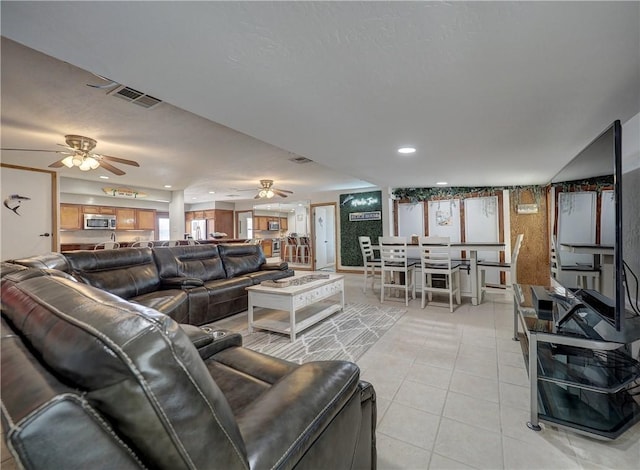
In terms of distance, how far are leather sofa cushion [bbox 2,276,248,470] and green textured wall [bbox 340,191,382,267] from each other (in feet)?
22.4

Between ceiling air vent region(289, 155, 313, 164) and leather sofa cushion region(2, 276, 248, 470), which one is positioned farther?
ceiling air vent region(289, 155, 313, 164)

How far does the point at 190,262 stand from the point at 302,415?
3610 mm

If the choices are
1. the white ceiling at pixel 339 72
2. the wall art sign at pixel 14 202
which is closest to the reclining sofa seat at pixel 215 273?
the white ceiling at pixel 339 72

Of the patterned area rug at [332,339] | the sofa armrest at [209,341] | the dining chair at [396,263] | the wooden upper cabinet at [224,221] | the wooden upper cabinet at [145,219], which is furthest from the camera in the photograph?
the wooden upper cabinet at [224,221]

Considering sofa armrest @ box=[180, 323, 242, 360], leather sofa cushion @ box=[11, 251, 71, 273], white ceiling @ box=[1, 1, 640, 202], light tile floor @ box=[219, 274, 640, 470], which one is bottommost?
light tile floor @ box=[219, 274, 640, 470]

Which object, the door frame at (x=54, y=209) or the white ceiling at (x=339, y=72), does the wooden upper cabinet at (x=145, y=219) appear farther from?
the white ceiling at (x=339, y=72)

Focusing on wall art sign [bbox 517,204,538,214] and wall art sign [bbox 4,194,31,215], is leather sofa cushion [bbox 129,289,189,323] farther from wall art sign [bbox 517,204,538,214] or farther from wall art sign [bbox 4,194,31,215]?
wall art sign [bbox 517,204,538,214]

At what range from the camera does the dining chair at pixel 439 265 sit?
3982 millimetres

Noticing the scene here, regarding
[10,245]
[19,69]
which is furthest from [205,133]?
[10,245]

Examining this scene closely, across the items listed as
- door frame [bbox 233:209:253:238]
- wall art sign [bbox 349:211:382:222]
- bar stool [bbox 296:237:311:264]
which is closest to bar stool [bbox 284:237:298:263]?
bar stool [bbox 296:237:311:264]

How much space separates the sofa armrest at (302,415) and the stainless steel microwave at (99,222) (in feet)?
26.5

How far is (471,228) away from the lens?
19.6ft

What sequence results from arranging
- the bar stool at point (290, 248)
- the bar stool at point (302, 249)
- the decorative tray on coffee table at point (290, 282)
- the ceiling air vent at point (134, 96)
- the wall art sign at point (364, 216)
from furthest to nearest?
the bar stool at point (290, 248), the bar stool at point (302, 249), the wall art sign at point (364, 216), the decorative tray on coffee table at point (290, 282), the ceiling air vent at point (134, 96)

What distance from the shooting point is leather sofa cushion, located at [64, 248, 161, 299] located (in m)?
2.95
